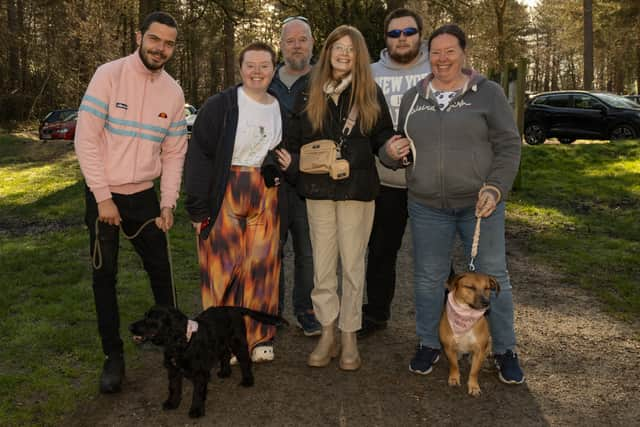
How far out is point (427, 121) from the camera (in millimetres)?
4168

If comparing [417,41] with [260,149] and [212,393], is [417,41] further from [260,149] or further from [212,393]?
[212,393]

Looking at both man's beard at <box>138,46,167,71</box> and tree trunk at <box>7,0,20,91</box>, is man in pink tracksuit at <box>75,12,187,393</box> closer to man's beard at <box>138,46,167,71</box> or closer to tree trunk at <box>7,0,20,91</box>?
man's beard at <box>138,46,167,71</box>

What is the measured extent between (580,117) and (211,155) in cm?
1778

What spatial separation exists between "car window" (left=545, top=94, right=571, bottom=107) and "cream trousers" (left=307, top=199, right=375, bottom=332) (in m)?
17.4

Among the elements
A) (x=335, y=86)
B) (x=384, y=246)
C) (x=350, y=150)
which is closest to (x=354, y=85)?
(x=335, y=86)

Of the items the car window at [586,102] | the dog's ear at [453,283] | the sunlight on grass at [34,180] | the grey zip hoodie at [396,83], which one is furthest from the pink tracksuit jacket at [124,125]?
the car window at [586,102]

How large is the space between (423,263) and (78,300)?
3604 mm

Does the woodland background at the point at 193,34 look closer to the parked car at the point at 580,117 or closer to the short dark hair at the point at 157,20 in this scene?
the parked car at the point at 580,117

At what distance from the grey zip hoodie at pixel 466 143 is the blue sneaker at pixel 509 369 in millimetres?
1086

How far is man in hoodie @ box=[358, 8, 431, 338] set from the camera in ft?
15.7

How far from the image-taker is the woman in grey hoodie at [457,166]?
4.07 m

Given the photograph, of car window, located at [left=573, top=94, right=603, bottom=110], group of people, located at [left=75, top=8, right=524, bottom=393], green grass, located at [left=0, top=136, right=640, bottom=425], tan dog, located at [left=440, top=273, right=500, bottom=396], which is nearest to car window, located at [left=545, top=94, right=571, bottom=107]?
car window, located at [left=573, top=94, right=603, bottom=110]

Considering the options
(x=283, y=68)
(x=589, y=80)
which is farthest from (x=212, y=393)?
(x=589, y=80)

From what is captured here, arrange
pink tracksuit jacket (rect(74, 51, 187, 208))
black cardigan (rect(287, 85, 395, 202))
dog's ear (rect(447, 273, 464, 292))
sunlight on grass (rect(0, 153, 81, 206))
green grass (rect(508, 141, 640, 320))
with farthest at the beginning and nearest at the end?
sunlight on grass (rect(0, 153, 81, 206)) → green grass (rect(508, 141, 640, 320)) → black cardigan (rect(287, 85, 395, 202)) → dog's ear (rect(447, 273, 464, 292)) → pink tracksuit jacket (rect(74, 51, 187, 208))
